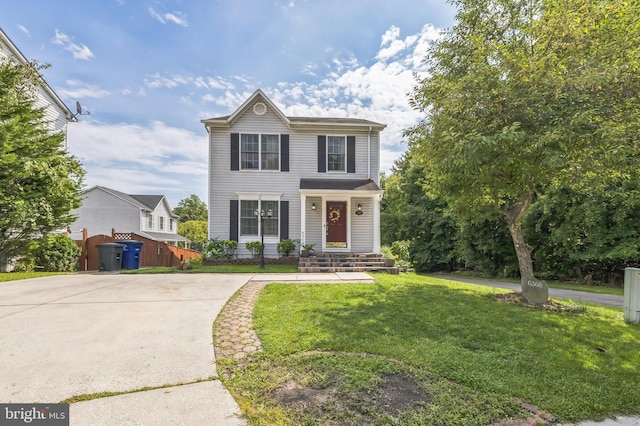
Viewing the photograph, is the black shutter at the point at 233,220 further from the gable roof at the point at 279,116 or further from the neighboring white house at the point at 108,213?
the neighboring white house at the point at 108,213

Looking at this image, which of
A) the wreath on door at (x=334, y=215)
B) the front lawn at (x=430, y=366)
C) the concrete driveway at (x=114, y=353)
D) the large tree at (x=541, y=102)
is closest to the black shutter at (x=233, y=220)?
the wreath on door at (x=334, y=215)

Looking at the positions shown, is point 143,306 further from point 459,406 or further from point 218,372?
point 459,406

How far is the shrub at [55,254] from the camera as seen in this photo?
10.1 m

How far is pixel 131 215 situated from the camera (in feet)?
70.1

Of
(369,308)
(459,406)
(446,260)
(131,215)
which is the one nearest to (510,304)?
(369,308)

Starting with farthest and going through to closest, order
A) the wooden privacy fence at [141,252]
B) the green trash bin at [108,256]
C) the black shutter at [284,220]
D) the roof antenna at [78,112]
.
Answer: the roof antenna at [78,112], the black shutter at [284,220], the wooden privacy fence at [141,252], the green trash bin at [108,256]

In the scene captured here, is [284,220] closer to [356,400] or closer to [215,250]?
[215,250]

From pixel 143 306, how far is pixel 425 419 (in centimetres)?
480

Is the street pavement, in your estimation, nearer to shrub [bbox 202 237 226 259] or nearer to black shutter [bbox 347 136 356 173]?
shrub [bbox 202 237 226 259]

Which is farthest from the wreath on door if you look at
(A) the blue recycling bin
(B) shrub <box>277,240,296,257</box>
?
(A) the blue recycling bin

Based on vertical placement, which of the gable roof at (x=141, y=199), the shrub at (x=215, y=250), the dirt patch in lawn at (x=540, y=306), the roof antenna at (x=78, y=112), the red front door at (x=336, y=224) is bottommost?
the dirt patch in lawn at (x=540, y=306)

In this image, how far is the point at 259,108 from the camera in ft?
41.5

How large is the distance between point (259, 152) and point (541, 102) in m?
10.0

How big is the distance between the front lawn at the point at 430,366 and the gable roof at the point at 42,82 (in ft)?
44.3
